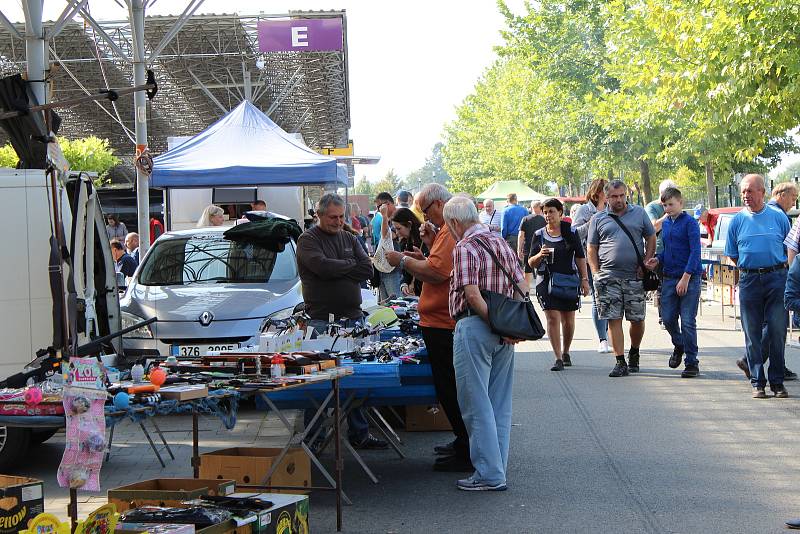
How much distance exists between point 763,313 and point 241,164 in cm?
731

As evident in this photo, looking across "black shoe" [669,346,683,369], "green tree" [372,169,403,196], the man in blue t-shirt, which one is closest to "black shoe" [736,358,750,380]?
"black shoe" [669,346,683,369]

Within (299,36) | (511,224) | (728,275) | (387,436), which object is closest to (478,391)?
(387,436)

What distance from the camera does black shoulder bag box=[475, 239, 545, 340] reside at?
7.43 metres

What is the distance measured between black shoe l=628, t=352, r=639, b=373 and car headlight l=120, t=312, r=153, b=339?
5465 millimetres

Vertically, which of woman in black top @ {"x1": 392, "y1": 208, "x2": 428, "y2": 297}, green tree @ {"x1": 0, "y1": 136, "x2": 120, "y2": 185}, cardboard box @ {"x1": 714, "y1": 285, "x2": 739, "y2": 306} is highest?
green tree @ {"x1": 0, "y1": 136, "x2": 120, "y2": 185}

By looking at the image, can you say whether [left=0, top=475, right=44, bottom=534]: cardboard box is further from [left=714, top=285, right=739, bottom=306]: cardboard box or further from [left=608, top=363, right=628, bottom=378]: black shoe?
[left=714, top=285, right=739, bottom=306]: cardboard box

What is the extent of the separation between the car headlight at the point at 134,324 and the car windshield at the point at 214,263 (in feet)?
3.01

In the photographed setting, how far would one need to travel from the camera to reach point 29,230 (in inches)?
350

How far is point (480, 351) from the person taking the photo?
24.7 feet

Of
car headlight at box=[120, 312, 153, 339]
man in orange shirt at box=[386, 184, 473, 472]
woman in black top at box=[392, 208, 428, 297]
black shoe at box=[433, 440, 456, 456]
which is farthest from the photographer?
car headlight at box=[120, 312, 153, 339]

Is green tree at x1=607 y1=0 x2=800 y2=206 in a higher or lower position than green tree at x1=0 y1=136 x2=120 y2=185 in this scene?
lower

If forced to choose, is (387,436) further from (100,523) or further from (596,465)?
(100,523)

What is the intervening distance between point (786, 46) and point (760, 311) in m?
7.62

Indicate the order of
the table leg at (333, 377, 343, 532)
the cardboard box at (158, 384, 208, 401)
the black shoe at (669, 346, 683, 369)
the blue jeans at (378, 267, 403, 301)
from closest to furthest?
1. the cardboard box at (158, 384, 208, 401)
2. the table leg at (333, 377, 343, 532)
3. the black shoe at (669, 346, 683, 369)
4. the blue jeans at (378, 267, 403, 301)
